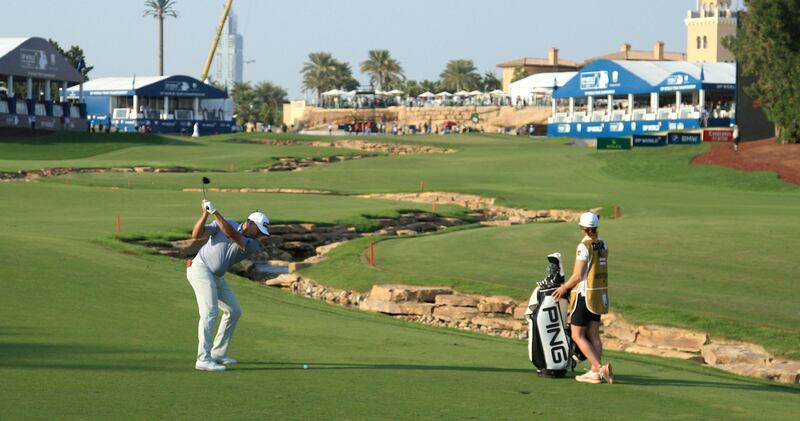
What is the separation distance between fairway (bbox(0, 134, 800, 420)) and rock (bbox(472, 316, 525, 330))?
1033 millimetres

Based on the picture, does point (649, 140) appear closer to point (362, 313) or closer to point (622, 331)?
point (362, 313)

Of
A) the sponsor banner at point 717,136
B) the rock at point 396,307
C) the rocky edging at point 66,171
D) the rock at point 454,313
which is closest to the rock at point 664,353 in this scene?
the rock at point 454,313

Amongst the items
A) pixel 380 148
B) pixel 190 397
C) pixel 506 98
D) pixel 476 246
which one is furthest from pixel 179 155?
pixel 506 98

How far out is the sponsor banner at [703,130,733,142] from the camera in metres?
82.4

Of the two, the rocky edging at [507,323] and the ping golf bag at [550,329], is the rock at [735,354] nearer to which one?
the rocky edging at [507,323]

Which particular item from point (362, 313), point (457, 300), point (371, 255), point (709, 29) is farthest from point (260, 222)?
point (709, 29)

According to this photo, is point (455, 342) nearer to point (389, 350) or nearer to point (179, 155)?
point (389, 350)

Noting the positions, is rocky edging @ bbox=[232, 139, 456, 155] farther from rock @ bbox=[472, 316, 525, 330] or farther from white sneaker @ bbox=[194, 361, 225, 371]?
white sneaker @ bbox=[194, 361, 225, 371]

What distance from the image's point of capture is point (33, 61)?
100750 millimetres

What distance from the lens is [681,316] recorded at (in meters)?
22.6

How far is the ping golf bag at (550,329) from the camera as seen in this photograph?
1540 centimetres

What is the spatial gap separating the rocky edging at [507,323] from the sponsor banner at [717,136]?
184ft

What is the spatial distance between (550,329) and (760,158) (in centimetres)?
5500

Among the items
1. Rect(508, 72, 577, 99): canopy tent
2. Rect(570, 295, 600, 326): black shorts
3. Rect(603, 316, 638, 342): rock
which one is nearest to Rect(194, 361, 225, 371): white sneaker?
Rect(570, 295, 600, 326): black shorts
